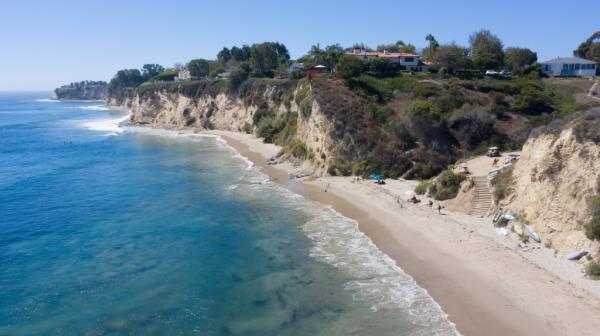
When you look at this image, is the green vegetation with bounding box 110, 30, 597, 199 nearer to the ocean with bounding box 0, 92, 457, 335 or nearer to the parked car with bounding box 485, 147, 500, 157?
the parked car with bounding box 485, 147, 500, 157

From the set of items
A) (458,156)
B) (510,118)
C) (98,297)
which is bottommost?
(98,297)

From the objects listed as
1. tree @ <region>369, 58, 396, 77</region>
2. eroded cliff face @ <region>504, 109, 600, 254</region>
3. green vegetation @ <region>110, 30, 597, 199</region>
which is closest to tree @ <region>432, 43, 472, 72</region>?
green vegetation @ <region>110, 30, 597, 199</region>

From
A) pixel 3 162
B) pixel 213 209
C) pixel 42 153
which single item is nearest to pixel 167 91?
pixel 42 153

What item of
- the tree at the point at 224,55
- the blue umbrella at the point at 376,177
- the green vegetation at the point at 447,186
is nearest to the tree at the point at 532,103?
the blue umbrella at the point at 376,177

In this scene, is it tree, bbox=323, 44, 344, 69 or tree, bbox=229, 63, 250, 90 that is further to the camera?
tree, bbox=229, 63, 250, 90

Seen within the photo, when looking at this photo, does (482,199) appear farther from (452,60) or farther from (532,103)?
(452,60)

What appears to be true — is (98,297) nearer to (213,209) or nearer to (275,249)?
(275,249)

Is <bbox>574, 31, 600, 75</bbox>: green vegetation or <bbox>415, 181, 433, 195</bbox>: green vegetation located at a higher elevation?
<bbox>574, 31, 600, 75</bbox>: green vegetation

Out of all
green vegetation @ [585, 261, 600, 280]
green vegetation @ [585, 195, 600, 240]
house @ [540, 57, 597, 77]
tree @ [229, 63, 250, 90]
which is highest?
house @ [540, 57, 597, 77]
